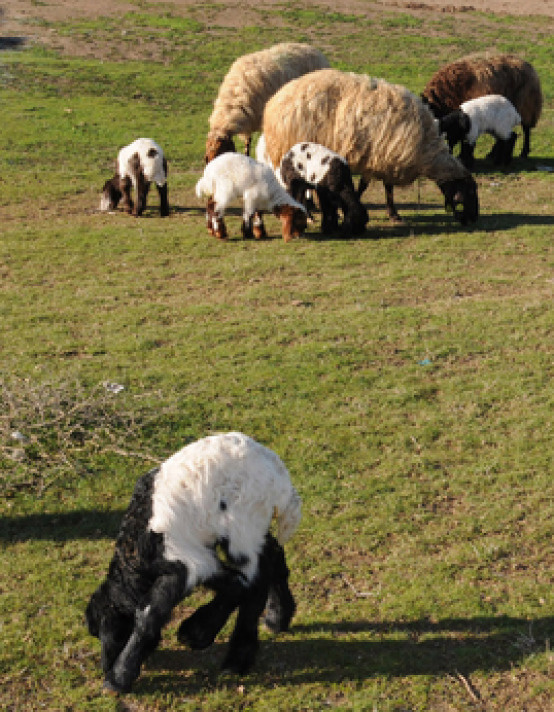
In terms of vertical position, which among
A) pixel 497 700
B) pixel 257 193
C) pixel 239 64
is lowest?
pixel 497 700

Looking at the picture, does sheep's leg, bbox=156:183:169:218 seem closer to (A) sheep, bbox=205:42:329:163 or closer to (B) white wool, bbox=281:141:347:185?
(B) white wool, bbox=281:141:347:185

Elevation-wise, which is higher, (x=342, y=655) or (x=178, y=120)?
(x=178, y=120)

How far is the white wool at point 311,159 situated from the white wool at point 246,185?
1.65 ft

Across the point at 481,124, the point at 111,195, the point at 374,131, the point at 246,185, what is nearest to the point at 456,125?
the point at 481,124

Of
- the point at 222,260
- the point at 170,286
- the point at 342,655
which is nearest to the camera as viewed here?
the point at 342,655

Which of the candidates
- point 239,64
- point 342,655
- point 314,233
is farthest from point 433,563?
point 239,64

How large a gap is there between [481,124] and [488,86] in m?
1.75

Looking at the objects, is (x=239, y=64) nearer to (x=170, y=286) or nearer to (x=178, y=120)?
(x=178, y=120)

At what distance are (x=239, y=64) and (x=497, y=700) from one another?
1334 cm

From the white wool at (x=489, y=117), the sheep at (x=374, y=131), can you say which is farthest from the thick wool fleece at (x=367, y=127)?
the white wool at (x=489, y=117)

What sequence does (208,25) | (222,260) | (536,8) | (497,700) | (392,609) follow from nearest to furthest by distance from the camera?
(497,700)
(392,609)
(222,260)
(208,25)
(536,8)

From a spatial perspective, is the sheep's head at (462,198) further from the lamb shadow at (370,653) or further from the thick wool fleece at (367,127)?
the lamb shadow at (370,653)

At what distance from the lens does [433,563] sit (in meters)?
5.34

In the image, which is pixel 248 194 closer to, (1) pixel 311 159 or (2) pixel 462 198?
(1) pixel 311 159
